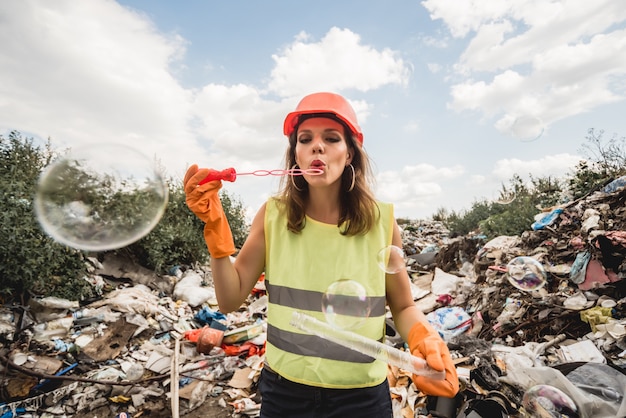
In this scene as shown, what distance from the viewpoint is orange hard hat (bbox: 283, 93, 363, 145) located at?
1.46 meters

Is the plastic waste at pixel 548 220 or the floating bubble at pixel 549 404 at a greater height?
the plastic waste at pixel 548 220

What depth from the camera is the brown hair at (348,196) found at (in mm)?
1459

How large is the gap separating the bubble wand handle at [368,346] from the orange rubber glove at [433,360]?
29 millimetres

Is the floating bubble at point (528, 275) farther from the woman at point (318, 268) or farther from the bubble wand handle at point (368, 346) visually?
the bubble wand handle at point (368, 346)

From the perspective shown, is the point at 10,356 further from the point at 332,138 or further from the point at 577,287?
the point at 577,287

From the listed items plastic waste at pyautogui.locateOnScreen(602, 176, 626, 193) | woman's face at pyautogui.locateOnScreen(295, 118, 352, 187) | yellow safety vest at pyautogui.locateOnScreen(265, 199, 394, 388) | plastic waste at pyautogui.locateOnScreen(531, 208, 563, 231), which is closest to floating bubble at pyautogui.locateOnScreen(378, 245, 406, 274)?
yellow safety vest at pyautogui.locateOnScreen(265, 199, 394, 388)

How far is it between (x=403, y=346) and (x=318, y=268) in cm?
324

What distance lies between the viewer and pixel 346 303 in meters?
1.34

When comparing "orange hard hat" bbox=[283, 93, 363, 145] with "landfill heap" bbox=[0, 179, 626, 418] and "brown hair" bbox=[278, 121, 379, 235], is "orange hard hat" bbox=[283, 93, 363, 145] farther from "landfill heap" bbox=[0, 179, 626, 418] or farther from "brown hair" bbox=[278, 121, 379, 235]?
"landfill heap" bbox=[0, 179, 626, 418]

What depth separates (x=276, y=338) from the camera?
52.5 inches

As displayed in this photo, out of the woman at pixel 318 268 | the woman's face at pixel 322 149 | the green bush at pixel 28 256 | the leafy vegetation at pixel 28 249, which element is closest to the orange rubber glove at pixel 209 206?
the woman at pixel 318 268

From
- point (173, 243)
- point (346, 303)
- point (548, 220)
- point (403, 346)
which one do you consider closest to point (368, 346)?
point (346, 303)

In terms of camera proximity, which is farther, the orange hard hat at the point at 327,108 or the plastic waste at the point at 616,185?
the plastic waste at the point at 616,185

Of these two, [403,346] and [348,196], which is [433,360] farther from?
[403,346]
